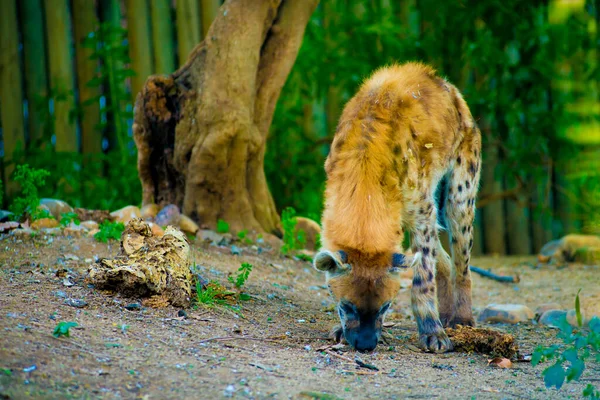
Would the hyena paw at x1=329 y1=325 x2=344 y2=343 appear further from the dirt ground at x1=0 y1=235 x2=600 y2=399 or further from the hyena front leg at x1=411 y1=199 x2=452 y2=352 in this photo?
the hyena front leg at x1=411 y1=199 x2=452 y2=352

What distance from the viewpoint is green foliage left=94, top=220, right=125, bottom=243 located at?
6.85 metres

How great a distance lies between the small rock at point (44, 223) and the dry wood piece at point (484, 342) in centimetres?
362

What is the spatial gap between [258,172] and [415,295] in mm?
3187

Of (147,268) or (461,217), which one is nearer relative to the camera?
(147,268)

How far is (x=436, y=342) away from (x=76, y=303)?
2.52 metres

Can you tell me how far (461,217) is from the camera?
6840mm

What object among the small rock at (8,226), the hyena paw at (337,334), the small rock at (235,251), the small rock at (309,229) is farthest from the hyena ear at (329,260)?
the small rock at (309,229)

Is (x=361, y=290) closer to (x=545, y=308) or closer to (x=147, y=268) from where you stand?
(x=147, y=268)

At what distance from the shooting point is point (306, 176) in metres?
10.5

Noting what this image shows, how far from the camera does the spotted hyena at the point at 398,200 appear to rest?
5.29 m

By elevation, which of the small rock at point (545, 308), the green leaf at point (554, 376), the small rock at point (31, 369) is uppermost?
the small rock at point (31, 369)

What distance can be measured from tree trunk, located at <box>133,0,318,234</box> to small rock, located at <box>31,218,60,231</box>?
1.45 meters

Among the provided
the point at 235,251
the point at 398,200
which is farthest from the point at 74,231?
the point at 398,200

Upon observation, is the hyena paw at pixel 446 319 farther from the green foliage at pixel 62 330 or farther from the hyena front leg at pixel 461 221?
the green foliage at pixel 62 330
